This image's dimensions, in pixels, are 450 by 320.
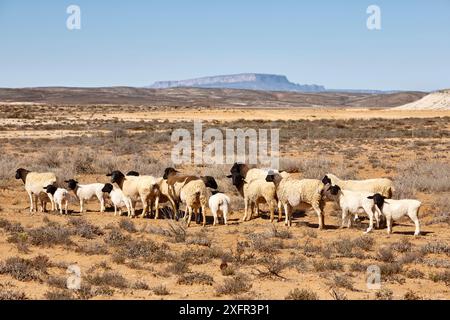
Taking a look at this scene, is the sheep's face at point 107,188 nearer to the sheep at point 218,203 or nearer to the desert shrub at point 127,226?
the desert shrub at point 127,226

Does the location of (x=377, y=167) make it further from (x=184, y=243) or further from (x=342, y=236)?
(x=184, y=243)

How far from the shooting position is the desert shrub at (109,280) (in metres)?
8.46

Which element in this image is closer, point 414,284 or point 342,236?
point 414,284

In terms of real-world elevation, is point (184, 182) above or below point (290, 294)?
above

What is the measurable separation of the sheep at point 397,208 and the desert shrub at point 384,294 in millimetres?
3978

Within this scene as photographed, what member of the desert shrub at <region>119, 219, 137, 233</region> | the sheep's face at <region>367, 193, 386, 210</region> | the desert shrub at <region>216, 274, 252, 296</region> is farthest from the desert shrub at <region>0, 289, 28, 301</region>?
the sheep's face at <region>367, 193, 386, 210</region>

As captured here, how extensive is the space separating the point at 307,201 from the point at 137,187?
4691 millimetres

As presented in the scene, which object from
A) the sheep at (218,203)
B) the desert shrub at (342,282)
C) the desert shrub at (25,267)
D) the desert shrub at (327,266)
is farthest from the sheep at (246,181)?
the desert shrub at (25,267)

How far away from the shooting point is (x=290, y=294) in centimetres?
793

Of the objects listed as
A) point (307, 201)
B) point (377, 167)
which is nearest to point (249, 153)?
point (377, 167)

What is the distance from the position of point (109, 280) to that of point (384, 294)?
14.6 ft

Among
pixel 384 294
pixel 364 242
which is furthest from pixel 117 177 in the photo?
pixel 384 294

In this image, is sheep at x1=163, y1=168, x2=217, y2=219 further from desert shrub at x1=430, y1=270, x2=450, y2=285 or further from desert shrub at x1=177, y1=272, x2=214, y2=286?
desert shrub at x1=430, y1=270, x2=450, y2=285
